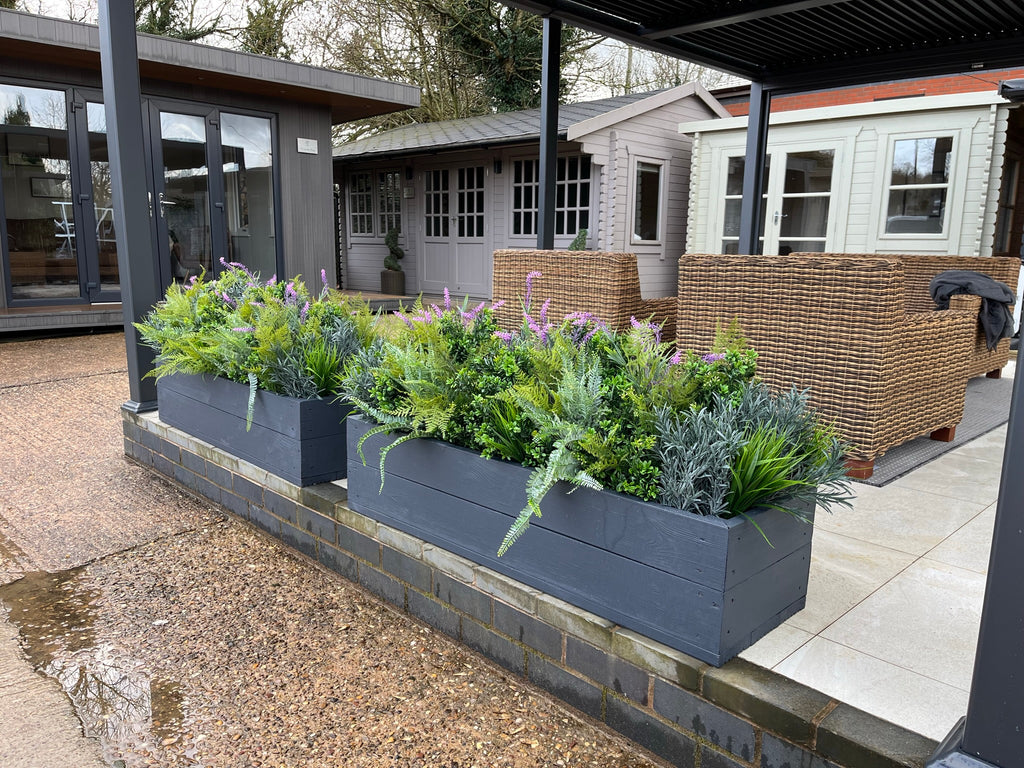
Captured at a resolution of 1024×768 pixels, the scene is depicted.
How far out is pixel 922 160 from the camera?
745 cm

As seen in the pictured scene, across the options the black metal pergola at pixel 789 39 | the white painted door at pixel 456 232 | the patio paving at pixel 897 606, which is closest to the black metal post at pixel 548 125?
the black metal pergola at pixel 789 39

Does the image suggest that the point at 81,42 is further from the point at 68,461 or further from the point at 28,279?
the point at 68,461

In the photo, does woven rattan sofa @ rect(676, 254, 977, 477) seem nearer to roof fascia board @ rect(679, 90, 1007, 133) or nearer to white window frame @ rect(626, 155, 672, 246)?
roof fascia board @ rect(679, 90, 1007, 133)

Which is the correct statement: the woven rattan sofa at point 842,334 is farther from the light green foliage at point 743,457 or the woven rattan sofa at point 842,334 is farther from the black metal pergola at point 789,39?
the black metal pergola at point 789,39

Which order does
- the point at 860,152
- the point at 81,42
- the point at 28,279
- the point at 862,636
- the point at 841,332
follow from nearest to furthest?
the point at 862,636
the point at 841,332
the point at 81,42
the point at 28,279
the point at 860,152

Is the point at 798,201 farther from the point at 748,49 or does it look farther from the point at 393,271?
the point at 393,271

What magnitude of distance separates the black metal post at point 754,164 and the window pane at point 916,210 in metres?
3.11

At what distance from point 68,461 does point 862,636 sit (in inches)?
135

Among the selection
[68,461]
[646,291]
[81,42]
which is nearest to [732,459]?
[68,461]

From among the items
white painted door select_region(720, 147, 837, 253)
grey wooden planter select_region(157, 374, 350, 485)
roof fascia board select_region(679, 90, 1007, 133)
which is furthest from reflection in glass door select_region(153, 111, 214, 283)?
white painted door select_region(720, 147, 837, 253)

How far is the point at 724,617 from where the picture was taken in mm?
1479

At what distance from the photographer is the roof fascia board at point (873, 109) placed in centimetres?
A: 694

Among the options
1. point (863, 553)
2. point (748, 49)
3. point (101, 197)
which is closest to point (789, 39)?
point (748, 49)

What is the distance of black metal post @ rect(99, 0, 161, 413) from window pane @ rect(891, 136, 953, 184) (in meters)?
7.14
